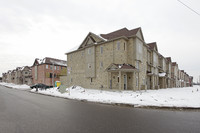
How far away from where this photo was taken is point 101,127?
488 cm

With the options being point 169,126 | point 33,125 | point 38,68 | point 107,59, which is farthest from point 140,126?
point 38,68

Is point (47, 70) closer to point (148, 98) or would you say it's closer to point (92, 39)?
point (92, 39)

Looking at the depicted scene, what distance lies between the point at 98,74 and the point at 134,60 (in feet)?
24.2

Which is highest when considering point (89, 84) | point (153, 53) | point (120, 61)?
point (153, 53)

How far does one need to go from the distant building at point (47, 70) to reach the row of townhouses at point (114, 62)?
66.4 ft

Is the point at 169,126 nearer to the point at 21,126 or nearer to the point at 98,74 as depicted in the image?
the point at 21,126

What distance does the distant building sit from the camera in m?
45.5

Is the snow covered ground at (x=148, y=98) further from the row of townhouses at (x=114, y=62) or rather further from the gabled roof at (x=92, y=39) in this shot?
the gabled roof at (x=92, y=39)

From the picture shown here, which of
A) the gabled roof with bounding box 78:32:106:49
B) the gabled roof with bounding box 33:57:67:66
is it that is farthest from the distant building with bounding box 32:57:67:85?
the gabled roof with bounding box 78:32:106:49

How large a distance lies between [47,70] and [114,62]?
33488 mm

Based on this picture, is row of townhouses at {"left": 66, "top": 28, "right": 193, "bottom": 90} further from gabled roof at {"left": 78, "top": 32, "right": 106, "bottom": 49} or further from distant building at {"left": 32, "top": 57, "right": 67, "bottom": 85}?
distant building at {"left": 32, "top": 57, "right": 67, "bottom": 85}

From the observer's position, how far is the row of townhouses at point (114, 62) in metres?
20.4

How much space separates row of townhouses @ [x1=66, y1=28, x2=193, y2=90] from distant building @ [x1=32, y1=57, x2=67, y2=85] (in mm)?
20236

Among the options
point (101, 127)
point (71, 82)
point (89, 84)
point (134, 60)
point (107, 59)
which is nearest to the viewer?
point (101, 127)
